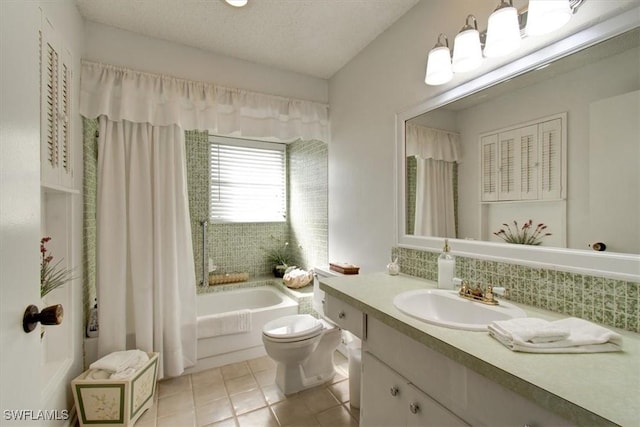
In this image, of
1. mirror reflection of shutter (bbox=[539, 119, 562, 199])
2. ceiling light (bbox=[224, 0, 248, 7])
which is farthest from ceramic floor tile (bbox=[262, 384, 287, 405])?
ceiling light (bbox=[224, 0, 248, 7])

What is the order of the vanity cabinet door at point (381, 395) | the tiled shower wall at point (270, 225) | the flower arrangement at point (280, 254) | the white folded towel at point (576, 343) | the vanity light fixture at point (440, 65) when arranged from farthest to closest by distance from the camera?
1. the flower arrangement at point (280, 254)
2. the tiled shower wall at point (270, 225)
3. the vanity light fixture at point (440, 65)
4. the vanity cabinet door at point (381, 395)
5. the white folded towel at point (576, 343)

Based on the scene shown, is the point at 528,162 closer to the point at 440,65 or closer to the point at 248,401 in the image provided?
the point at 440,65

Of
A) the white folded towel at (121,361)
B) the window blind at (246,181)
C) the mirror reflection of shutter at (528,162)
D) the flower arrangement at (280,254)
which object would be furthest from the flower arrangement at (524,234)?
the window blind at (246,181)

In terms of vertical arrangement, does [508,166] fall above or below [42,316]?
above

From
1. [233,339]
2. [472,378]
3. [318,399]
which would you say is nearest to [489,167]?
[472,378]

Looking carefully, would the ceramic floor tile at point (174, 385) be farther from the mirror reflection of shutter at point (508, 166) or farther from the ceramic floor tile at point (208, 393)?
the mirror reflection of shutter at point (508, 166)

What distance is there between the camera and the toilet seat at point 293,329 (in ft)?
6.23

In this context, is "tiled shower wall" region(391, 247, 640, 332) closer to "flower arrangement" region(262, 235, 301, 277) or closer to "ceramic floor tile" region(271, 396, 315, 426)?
"ceramic floor tile" region(271, 396, 315, 426)

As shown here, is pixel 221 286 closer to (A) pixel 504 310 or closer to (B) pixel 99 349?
(B) pixel 99 349

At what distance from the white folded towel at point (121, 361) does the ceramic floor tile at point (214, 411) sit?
0.49 meters

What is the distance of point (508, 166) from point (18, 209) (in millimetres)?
1715

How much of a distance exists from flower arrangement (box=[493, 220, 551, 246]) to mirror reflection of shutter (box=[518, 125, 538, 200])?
0.42 feet

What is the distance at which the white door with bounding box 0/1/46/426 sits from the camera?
0.60 metres

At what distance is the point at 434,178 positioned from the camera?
1.70m
